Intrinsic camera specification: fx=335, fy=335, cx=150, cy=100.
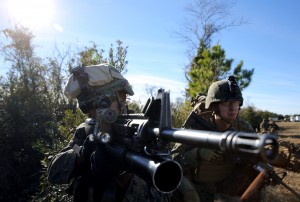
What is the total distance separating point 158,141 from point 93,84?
1491 mm

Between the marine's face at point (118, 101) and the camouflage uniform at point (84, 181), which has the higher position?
the marine's face at point (118, 101)

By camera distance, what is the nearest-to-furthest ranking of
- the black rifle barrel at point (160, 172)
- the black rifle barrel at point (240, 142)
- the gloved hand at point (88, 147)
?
the black rifle barrel at point (240, 142)
the black rifle barrel at point (160, 172)
the gloved hand at point (88, 147)

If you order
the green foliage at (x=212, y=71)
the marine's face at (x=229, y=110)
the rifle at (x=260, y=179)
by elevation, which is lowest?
the rifle at (x=260, y=179)

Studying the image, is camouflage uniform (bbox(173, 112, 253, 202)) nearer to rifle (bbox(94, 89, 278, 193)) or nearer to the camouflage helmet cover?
the camouflage helmet cover

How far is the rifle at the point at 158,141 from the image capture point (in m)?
1.25

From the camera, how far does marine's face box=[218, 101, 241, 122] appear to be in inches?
163

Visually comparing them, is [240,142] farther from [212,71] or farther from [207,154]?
[212,71]

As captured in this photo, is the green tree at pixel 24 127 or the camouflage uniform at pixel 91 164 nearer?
the camouflage uniform at pixel 91 164

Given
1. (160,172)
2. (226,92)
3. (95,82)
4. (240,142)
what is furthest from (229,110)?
(240,142)

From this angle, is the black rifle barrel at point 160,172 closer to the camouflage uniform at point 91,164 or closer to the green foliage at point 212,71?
the camouflage uniform at point 91,164

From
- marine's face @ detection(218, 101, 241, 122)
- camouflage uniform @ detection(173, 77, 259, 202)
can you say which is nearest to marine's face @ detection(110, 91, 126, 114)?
camouflage uniform @ detection(173, 77, 259, 202)

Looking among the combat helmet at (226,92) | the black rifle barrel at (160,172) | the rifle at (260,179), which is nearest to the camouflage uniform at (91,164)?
the black rifle barrel at (160,172)

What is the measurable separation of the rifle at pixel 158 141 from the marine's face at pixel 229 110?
203cm

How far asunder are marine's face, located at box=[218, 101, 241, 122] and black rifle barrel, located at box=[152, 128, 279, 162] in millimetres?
2736
